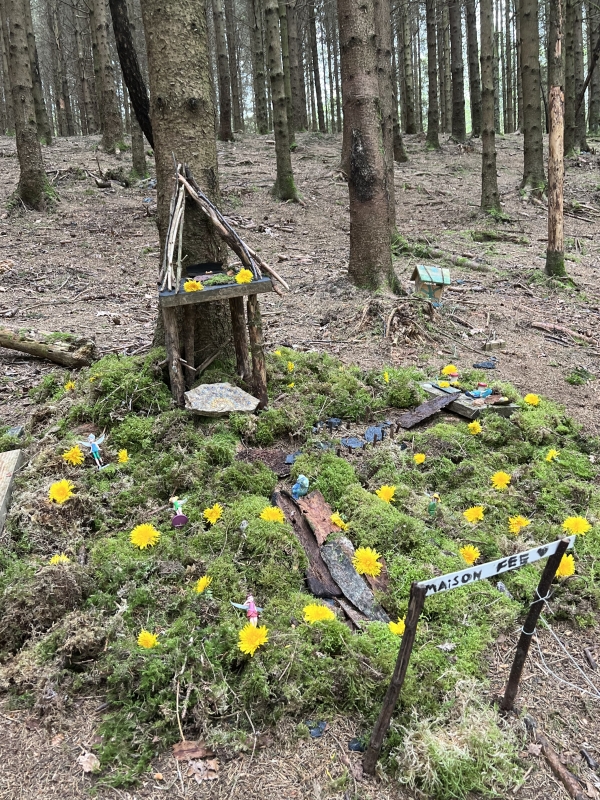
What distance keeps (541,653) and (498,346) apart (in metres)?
3.73

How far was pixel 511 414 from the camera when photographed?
426 cm

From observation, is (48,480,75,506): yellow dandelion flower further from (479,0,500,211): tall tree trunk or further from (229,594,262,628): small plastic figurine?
(479,0,500,211): tall tree trunk

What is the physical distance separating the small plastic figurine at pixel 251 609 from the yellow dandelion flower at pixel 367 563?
573 mm

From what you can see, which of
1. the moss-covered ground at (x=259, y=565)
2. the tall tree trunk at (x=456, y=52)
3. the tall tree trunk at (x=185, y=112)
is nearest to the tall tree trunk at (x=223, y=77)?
the tall tree trunk at (x=456, y=52)

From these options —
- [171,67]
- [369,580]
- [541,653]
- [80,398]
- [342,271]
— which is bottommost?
[541,653]

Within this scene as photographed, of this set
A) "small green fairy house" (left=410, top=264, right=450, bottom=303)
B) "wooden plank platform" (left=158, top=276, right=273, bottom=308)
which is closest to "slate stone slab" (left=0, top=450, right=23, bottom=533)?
"wooden plank platform" (left=158, top=276, right=273, bottom=308)

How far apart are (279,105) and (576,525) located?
10.8 m

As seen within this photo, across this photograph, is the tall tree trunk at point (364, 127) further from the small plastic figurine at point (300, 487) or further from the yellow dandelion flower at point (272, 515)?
the yellow dandelion flower at point (272, 515)

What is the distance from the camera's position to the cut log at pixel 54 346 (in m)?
4.96

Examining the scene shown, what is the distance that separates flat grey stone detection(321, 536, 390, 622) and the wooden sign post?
2.21 ft

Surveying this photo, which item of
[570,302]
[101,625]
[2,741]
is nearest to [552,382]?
[570,302]

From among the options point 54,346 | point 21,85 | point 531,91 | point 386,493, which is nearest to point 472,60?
point 531,91

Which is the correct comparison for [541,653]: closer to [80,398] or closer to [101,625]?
[101,625]

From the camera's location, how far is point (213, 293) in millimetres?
3576
